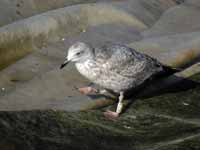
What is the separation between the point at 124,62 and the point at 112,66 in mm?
200

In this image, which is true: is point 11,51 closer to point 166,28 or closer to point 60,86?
point 60,86

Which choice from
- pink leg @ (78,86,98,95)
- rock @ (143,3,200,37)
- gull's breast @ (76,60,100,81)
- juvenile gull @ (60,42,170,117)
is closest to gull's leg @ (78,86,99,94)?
pink leg @ (78,86,98,95)

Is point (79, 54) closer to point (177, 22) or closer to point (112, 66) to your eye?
point (112, 66)

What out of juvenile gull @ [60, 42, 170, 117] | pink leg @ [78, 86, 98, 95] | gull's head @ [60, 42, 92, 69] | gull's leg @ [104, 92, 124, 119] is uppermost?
gull's head @ [60, 42, 92, 69]

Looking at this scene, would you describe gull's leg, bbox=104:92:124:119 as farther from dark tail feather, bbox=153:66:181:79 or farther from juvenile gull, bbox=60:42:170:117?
dark tail feather, bbox=153:66:181:79

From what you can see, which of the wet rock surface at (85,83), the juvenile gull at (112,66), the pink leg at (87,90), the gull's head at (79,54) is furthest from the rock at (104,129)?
the gull's head at (79,54)

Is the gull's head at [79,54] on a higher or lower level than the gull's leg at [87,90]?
higher

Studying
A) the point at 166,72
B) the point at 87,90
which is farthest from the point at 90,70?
the point at 166,72

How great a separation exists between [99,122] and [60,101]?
58cm

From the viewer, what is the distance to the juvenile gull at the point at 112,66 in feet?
22.9

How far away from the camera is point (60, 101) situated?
706 centimetres

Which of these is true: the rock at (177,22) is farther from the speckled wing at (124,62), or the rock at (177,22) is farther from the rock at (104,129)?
the rock at (104,129)

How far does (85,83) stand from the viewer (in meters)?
7.65

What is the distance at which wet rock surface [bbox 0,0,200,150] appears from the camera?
20.0 feet
